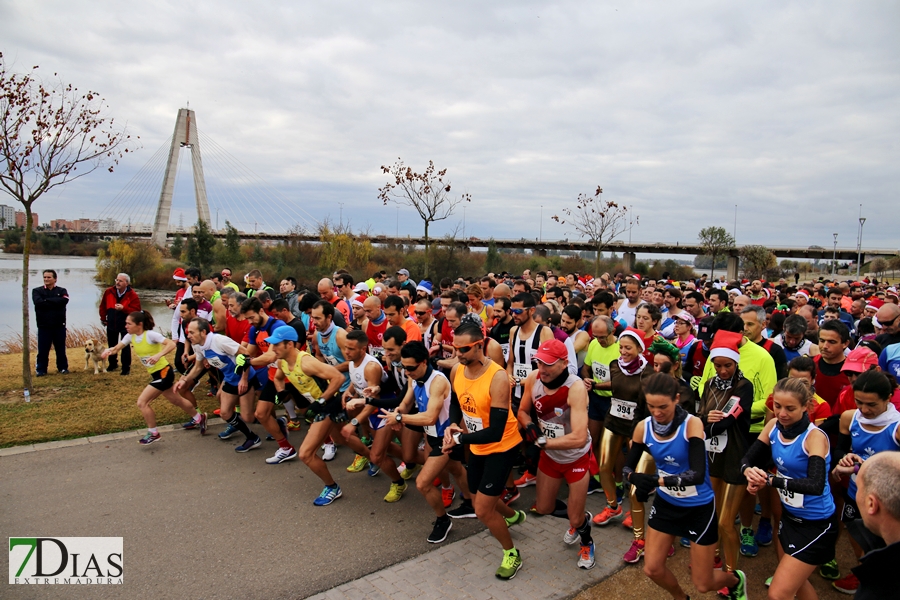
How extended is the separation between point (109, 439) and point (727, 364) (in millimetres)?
7336

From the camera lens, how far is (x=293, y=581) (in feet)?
13.2

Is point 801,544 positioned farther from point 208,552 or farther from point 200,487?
point 200,487

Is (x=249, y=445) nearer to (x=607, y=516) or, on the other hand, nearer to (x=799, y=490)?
(x=607, y=516)

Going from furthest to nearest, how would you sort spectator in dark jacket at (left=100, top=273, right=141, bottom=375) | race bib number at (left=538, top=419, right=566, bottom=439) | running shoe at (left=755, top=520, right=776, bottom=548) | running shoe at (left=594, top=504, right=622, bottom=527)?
spectator in dark jacket at (left=100, top=273, right=141, bottom=375) < running shoe at (left=594, top=504, right=622, bottom=527) < running shoe at (left=755, top=520, right=776, bottom=548) < race bib number at (left=538, top=419, right=566, bottom=439)

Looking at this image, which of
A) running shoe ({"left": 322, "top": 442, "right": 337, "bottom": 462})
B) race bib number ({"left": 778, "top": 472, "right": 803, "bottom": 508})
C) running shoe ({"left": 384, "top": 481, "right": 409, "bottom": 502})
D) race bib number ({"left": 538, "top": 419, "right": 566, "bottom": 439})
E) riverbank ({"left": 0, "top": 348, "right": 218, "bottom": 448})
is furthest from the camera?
riverbank ({"left": 0, "top": 348, "right": 218, "bottom": 448})

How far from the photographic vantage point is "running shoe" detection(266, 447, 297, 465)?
635 centimetres

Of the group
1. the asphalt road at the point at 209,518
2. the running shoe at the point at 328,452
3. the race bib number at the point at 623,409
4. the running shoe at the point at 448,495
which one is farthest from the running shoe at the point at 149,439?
the race bib number at the point at 623,409

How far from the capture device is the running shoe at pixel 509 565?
402cm

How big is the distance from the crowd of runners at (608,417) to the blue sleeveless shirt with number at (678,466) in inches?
0.5

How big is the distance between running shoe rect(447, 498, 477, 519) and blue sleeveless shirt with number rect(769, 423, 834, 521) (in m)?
2.70

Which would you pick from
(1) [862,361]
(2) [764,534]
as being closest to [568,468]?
(2) [764,534]

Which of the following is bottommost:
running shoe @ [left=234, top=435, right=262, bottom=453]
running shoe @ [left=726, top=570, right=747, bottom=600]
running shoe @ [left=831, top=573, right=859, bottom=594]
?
running shoe @ [left=234, top=435, right=262, bottom=453]

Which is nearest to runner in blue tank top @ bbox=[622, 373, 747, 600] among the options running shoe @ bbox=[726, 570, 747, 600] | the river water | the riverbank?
running shoe @ bbox=[726, 570, 747, 600]

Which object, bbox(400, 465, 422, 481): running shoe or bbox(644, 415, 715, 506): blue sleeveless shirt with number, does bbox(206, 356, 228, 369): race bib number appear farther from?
bbox(644, 415, 715, 506): blue sleeveless shirt with number
